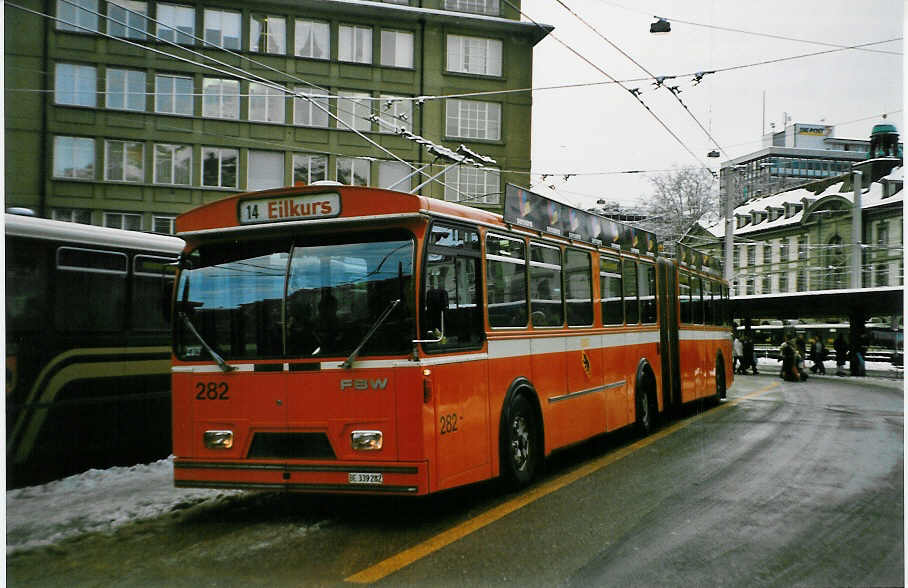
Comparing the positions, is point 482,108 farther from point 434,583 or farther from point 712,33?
point 434,583

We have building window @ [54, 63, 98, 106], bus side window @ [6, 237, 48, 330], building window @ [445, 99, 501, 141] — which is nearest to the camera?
bus side window @ [6, 237, 48, 330]

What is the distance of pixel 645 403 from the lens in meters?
12.4

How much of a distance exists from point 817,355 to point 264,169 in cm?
1298

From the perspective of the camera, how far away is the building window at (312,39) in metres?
10.9

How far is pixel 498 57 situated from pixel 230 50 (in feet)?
14.4

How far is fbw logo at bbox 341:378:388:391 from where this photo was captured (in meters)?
6.38

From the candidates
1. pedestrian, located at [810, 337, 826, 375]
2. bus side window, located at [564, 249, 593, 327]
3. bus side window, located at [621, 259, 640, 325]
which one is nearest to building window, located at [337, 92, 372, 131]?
bus side window, located at [564, 249, 593, 327]

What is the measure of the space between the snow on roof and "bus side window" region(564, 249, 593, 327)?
9.01 ft

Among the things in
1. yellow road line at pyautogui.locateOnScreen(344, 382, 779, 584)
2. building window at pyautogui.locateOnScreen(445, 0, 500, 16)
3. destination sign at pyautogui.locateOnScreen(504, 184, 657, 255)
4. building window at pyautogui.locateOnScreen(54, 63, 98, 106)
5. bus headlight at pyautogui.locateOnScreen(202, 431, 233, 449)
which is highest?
building window at pyautogui.locateOnScreen(445, 0, 500, 16)

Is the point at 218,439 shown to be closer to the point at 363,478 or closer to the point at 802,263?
the point at 363,478

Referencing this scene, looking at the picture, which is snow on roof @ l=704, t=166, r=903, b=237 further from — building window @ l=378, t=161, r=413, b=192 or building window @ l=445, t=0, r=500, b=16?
building window @ l=378, t=161, r=413, b=192

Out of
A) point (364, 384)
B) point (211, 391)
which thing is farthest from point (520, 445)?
point (211, 391)

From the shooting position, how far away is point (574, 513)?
685 cm

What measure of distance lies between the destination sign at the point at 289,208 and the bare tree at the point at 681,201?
407 inches
